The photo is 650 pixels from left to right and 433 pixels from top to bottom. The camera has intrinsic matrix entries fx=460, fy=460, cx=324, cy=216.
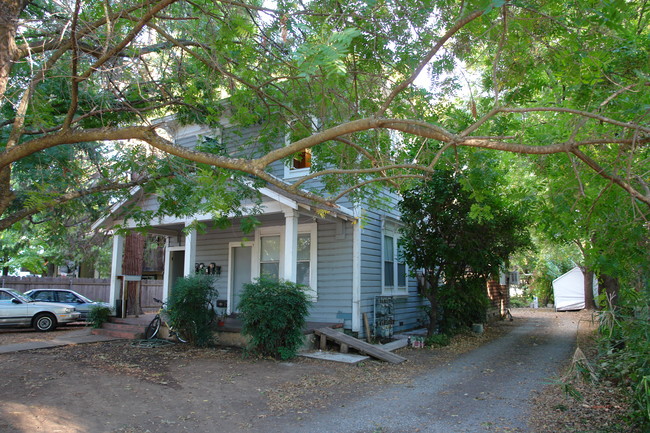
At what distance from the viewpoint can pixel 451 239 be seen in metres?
11.9

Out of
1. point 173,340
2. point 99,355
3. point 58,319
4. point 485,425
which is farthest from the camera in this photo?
point 58,319

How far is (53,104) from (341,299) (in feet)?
24.9

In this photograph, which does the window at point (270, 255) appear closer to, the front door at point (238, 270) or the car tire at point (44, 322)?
the front door at point (238, 270)

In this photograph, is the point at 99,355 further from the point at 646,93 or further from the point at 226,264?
the point at 646,93

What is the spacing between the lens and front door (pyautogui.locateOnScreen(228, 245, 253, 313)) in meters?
13.5

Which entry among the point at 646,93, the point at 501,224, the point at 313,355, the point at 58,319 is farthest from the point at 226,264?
the point at 646,93

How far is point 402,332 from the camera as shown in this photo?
13766 mm

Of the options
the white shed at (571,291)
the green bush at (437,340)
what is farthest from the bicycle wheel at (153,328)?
the white shed at (571,291)

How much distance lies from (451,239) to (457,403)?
5887 mm

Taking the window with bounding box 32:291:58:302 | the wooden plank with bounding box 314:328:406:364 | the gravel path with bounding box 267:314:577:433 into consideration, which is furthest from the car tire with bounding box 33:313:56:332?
the gravel path with bounding box 267:314:577:433

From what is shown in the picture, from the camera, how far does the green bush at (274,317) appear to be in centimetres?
917

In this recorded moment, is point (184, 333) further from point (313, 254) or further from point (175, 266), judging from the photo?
point (175, 266)

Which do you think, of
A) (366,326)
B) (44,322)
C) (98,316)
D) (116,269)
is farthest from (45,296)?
(366,326)

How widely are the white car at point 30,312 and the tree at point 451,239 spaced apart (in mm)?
11857
